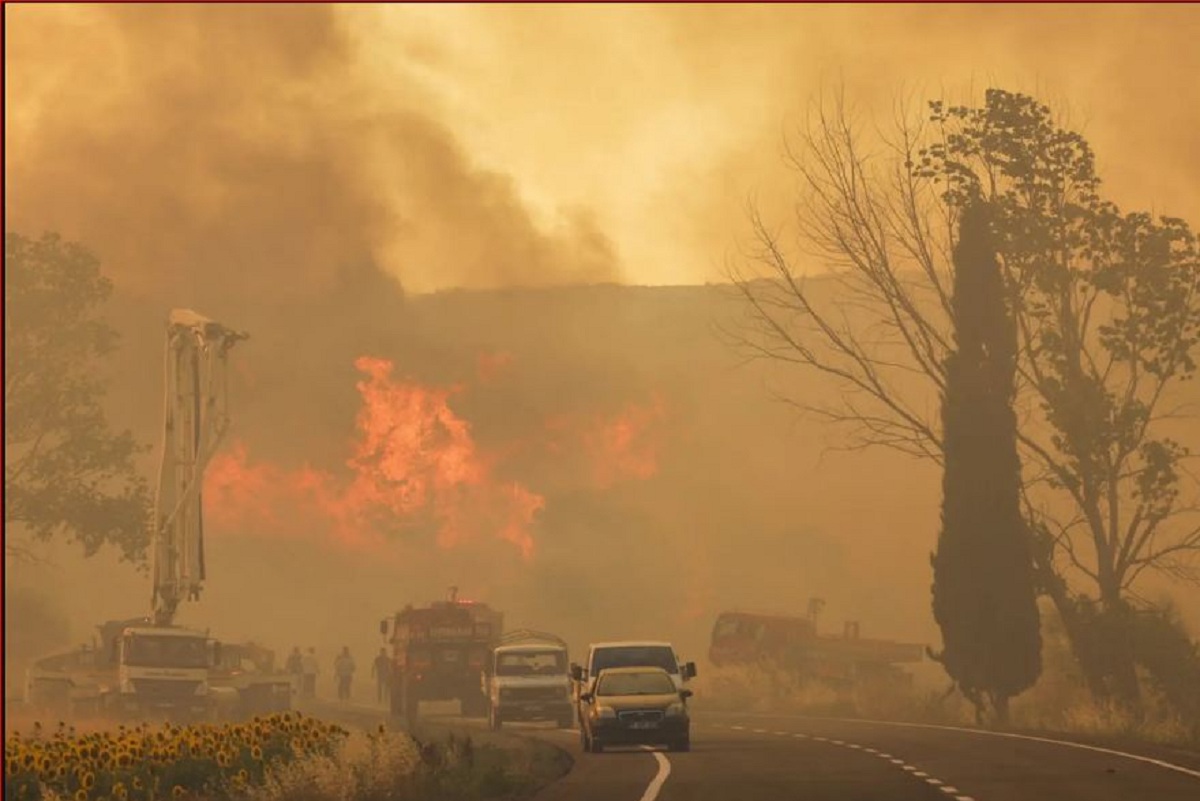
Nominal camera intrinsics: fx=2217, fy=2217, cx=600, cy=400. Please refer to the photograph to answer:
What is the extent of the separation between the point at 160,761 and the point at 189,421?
950 inches

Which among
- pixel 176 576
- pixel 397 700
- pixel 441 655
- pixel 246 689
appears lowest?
pixel 397 700

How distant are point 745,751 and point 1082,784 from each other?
11037mm

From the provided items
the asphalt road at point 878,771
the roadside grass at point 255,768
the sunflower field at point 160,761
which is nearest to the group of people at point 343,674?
the asphalt road at point 878,771

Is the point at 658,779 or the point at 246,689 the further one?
the point at 246,689

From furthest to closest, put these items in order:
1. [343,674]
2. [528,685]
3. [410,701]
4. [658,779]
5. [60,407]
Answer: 1. [343,674]
2. [60,407]
3. [410,701]
4. [528,685]
5. [658,779]

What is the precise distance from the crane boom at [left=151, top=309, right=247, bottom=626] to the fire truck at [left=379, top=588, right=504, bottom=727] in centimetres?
981

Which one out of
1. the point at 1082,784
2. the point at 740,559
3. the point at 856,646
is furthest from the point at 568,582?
the point at 1082,784

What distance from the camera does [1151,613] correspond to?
5269 cm

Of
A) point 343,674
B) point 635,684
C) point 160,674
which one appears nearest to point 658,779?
point 635,684

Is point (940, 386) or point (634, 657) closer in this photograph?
point (634, 657)

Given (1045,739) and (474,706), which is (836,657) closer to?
(474,706)

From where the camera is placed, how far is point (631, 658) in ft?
158

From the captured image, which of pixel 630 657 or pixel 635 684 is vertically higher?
pixel 630 657

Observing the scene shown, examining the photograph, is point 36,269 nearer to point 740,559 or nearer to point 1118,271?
point 1118,271
